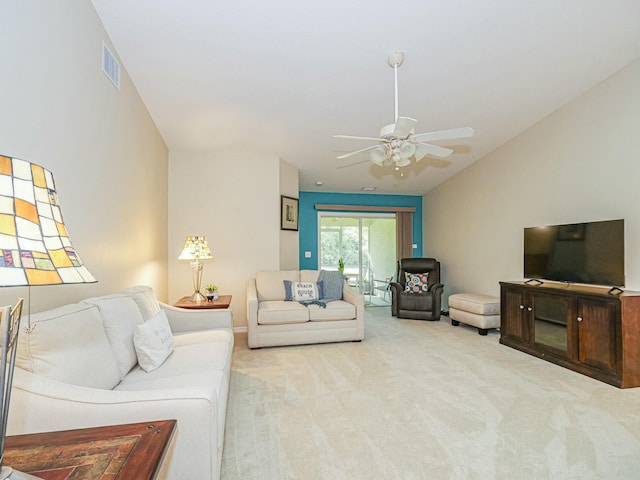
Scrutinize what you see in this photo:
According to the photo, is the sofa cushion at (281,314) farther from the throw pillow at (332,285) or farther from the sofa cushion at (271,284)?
the throw pillow at (332,285)

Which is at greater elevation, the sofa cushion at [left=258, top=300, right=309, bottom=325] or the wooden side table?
the wooden side table

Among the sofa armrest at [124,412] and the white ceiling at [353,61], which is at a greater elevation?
the white ceiling at [353,61]

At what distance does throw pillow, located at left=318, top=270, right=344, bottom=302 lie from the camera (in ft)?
15.2

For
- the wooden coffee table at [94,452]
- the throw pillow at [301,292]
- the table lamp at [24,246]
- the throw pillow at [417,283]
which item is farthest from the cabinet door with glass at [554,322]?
the table lamp at [24,246]

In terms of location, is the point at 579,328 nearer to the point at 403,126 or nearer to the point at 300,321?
the point at 403,126

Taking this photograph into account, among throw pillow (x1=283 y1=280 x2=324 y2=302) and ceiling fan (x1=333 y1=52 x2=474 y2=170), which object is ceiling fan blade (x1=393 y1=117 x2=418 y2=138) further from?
Result: throw pillow (x1=283 y1=280 x2=324 y2=302)

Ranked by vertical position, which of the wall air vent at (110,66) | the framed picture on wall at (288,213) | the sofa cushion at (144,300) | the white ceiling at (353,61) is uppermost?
the white ceiling at (353,61)

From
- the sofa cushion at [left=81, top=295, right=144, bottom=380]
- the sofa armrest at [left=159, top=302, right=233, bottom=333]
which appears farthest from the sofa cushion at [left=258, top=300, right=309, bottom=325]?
the sofa cushion at [left=81, top=295, right=144, bottom=380]

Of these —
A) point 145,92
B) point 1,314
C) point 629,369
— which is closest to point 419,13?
point 145,92

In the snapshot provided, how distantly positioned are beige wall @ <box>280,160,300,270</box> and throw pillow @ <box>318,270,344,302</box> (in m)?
0.89

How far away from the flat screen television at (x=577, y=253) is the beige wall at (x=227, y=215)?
337 centimetres

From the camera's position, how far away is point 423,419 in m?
2.31

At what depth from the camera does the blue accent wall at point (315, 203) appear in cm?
668

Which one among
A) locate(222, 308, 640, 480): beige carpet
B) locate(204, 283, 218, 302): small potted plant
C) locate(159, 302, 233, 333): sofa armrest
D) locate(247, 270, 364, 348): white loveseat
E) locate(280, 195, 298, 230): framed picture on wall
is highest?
locate(280, 195, 298, 230): framed picture on wall
